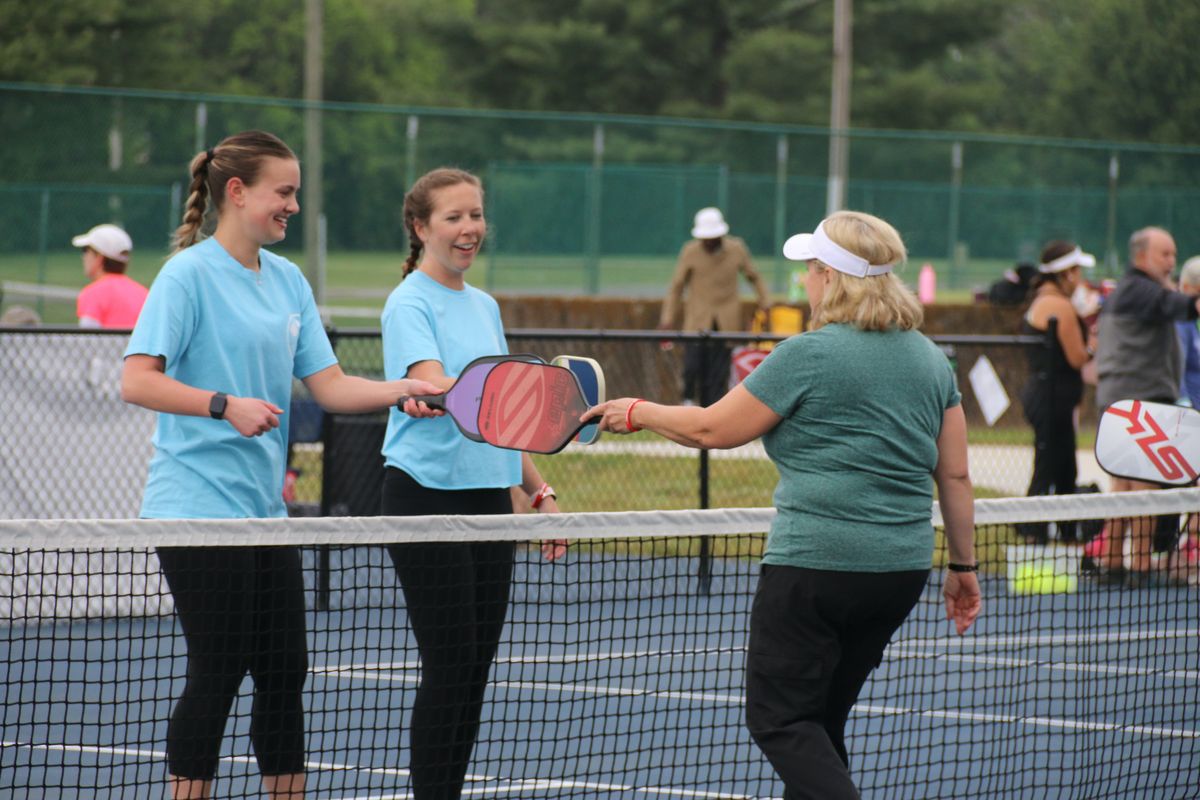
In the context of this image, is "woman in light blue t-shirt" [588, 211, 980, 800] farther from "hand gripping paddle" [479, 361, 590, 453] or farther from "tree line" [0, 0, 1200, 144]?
"tree line" [0, 0, 1200, 144]

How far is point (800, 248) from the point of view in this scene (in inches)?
149

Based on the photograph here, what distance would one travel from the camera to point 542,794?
4.97 meters

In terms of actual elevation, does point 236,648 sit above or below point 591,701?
above

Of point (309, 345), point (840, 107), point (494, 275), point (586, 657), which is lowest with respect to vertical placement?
point (586, 657)

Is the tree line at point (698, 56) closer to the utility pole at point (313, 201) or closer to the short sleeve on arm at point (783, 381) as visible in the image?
the utility pole at point (313, 201)

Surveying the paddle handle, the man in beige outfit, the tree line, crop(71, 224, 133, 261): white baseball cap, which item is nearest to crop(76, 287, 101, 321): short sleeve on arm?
crop(71, 224, 133, 261): white baseball cap

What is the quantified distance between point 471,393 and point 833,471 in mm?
866

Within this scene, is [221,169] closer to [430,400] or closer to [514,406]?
[430,400]

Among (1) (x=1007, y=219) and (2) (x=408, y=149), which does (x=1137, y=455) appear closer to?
(2) (x=408, y=149)

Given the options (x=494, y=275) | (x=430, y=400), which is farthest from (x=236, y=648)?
(x=494, y=275)

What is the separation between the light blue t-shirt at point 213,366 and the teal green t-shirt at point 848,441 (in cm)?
121

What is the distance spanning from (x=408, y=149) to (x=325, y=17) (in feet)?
159

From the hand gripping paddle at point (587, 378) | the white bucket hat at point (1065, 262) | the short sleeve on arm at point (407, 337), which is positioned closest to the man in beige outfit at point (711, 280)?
the white bucket hat at point (1065, 262)

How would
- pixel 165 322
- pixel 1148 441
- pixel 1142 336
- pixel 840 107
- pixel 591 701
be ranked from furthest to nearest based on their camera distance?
1. pixel 840 107
2. pixel 1142 336
3. pixel 591 701
4. pixel 1148 441
5. pixel 165 322
